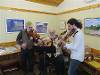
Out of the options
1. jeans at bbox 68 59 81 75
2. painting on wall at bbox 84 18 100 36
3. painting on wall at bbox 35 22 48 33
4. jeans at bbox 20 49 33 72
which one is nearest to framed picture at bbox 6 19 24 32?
painting on wall at bbox 35 22 48 33

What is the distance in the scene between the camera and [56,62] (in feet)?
10.1

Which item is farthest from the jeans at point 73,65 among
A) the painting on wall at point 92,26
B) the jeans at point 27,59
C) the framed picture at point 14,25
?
the framed picture at point 14,25

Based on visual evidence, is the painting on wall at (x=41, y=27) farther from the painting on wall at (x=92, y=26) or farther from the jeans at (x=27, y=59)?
the painting on wall at (x=92, y=26)

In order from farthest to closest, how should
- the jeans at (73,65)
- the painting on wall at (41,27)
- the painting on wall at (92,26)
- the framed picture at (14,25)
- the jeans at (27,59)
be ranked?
the painting on wall at (41,27) < the framed picture at (14,25) < the jeans at (27,59) < the painting on wall at (92,26) < the jeans at (73,65)

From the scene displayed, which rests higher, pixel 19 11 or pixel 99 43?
pixel 19 11

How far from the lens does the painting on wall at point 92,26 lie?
3.02 meters

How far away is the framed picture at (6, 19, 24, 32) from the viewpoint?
3648 mm

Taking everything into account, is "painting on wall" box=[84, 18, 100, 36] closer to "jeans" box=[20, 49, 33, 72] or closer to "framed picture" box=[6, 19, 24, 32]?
"jeans" box=[20, 49, 33, 72]

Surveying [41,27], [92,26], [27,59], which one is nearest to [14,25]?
[41,27]

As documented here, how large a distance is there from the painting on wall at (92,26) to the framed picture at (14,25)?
1815mm

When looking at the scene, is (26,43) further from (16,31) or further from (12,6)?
(12,6)

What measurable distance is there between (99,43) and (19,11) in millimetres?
2318

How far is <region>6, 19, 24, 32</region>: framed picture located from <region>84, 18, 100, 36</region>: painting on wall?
1.81m

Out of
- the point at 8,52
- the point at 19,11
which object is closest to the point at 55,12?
the point at 19,11
